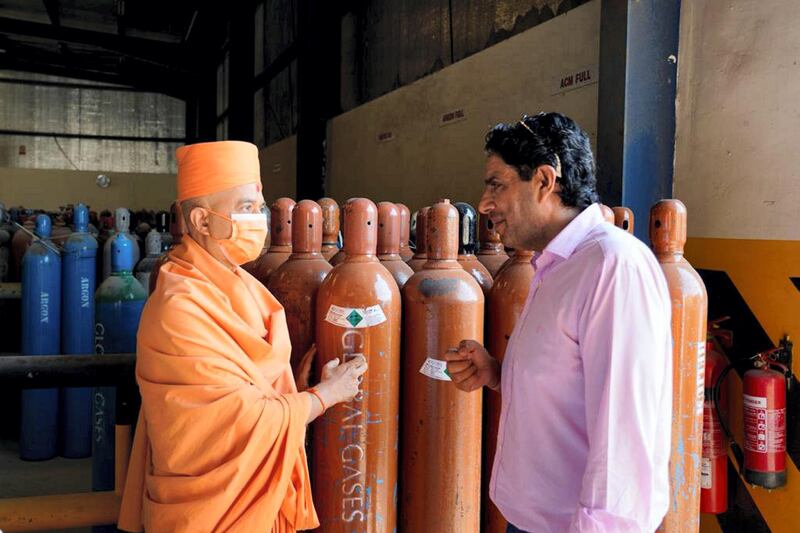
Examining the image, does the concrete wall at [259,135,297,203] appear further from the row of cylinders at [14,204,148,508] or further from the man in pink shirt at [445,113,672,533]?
the man in pink shirt at [445,113,672,533]

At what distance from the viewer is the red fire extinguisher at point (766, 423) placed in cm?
243

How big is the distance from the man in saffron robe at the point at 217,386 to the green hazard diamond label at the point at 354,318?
0.24 meters

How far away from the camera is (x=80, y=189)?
14.2m

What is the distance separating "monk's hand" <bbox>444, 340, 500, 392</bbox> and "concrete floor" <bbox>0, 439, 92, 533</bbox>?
3.14 m

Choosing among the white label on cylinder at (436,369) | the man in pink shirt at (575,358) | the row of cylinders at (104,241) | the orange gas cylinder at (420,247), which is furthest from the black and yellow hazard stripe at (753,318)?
the row of cylinders at (104,241)

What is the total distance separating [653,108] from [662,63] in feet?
0.67

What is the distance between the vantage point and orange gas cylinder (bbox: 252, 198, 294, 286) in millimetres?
2268

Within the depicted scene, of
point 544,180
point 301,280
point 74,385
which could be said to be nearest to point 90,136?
point 74,385

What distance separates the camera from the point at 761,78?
2607 mm

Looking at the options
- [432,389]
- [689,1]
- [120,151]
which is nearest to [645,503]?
[432,389]

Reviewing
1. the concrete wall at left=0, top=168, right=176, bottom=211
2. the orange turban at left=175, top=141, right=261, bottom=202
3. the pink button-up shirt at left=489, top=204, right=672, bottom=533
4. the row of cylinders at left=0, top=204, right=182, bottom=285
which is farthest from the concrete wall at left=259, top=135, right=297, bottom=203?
the pink button-up shirt at left=489, top=204, right=672, bottom=533

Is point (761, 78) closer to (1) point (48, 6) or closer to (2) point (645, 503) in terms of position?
(2) point (645, 503)

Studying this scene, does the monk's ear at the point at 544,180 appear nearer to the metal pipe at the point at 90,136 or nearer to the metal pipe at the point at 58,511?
the metal pipe at the point at 58,511

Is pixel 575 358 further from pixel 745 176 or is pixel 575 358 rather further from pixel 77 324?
pixel 77 324
